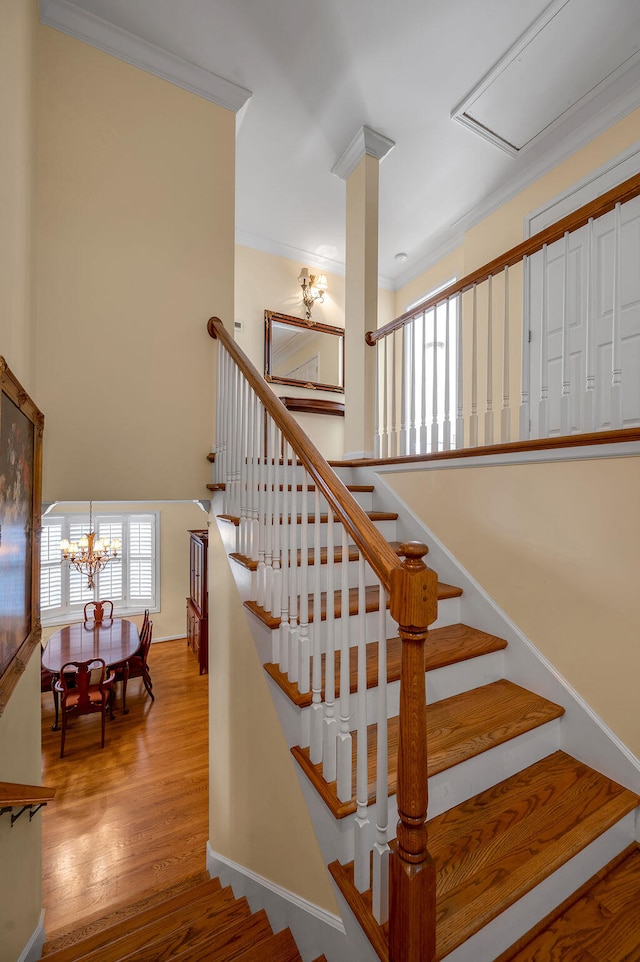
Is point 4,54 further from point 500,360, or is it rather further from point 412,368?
point 500,360

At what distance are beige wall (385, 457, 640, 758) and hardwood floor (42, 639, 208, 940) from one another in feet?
9.62

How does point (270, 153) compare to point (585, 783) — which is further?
point (270, 153)

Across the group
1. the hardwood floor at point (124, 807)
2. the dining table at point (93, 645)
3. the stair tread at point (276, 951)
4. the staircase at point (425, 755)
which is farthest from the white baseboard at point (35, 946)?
the dining table at point (93, 645)

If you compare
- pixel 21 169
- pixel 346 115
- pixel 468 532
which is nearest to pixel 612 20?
pixel 346 115

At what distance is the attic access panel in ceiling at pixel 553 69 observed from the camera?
2123mm

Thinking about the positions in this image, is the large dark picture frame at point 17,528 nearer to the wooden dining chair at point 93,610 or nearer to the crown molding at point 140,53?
the crown molding at point 140,53

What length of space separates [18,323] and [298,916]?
2.49m

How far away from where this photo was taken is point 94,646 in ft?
16.5

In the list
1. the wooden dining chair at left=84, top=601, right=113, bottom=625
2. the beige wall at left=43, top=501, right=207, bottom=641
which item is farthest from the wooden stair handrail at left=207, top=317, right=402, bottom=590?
the beige wall at left=43, top=501, right=207, bottom=641

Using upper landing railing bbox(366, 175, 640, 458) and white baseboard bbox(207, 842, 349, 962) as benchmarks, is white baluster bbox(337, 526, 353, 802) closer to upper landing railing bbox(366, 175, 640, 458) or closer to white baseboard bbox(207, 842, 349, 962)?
white baseboard bbox(207, 842, 349, 962)

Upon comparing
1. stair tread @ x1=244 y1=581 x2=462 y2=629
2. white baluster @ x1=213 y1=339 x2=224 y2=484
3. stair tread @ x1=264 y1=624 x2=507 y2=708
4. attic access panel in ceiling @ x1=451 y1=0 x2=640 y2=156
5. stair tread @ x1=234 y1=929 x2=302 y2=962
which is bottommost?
stair tread @ x1=234 y1=929 x2=302 y2=962

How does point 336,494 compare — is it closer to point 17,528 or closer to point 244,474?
point 244,474

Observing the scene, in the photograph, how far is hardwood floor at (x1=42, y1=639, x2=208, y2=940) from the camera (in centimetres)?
281

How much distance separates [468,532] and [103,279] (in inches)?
94.6
